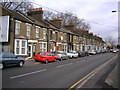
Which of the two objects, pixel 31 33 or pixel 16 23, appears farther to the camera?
pixel 31 33

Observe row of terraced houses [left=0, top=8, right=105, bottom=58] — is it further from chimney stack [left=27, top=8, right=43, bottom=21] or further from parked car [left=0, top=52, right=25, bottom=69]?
parked car [left=0, top=52, right=25, bottom=69]

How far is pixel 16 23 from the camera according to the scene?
736 inches

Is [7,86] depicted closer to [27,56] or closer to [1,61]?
[1,61]

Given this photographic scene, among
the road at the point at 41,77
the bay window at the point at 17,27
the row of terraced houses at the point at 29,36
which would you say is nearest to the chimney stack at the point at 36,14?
the row of terraced houses at the point at 29,36

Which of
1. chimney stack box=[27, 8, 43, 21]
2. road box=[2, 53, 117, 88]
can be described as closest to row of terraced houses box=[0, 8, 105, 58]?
chimney stack box=[27, 8, 43, 21]

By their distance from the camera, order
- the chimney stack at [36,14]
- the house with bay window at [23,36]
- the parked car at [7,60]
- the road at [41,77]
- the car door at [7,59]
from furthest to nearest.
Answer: the chimney stack at [36,14], the house with bay window at [23,36], the car door at [7,59], the parked car at [7,60], the road at [41,77]

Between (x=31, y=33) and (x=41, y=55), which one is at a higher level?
(x=31, y=33)

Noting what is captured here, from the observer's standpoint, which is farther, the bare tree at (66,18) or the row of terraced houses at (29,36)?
the bare tree at (66,18)

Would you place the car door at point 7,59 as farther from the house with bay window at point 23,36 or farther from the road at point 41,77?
the house with bay window at point 23,36

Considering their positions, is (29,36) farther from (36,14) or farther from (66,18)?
(66,18)

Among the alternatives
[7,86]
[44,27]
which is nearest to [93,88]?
[7,86]

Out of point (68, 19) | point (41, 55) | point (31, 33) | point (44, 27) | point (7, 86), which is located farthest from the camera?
point (68, 19)

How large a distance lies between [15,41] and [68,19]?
35.3 m

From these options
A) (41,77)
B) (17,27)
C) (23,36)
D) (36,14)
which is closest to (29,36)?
(23,36)
